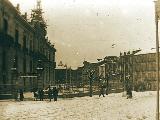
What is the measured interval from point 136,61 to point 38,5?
29.1 metres

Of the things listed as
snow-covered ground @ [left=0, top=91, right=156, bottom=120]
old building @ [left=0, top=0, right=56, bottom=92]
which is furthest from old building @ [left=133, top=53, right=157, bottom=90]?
snow-covered ground @ [left=0, top=91, right=156, bottom=120]

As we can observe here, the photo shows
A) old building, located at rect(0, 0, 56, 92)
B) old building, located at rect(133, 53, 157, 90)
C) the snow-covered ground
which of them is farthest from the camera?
old building, located at rect(133, 53, 157, 90)

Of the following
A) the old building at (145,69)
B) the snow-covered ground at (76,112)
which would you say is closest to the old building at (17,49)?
the snow-covered ground at (76,112)

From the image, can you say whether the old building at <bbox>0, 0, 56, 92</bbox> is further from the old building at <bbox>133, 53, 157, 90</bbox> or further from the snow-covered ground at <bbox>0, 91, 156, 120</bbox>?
the old building at <bbox>133, 53, 157, 90</bbox>

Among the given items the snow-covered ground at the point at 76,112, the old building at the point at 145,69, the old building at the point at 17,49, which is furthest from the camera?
the old building at the point at 145,69

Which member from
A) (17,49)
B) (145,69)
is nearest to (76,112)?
(17,49)

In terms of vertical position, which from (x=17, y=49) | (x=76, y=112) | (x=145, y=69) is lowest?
(x=76, y=112)

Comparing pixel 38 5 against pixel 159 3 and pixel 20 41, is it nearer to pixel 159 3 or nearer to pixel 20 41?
pixel 20 41

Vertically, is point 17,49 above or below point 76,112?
above

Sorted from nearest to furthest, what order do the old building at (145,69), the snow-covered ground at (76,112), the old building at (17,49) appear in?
the snow-covered ground at (76,112), the old building at (17,49), the old building at (145,69)

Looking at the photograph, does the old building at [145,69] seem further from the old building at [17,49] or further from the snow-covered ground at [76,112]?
the snow-covered ground at [76,112]

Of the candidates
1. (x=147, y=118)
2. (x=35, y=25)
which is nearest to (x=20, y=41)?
(x=35, y=25)

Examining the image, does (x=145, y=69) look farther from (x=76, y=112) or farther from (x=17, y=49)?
(x=76, y=112)

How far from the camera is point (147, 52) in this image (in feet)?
274
